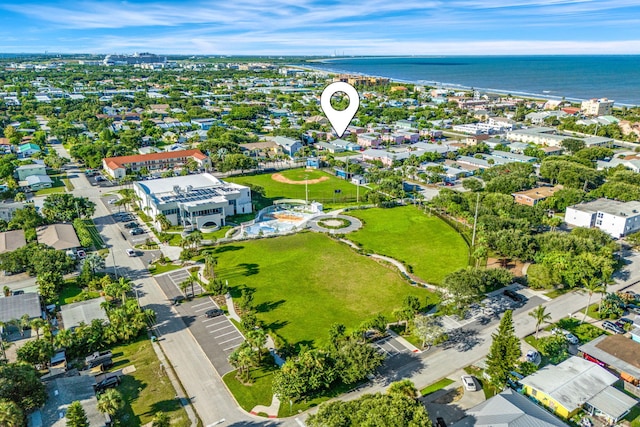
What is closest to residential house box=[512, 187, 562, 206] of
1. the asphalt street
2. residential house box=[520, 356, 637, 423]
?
the asphalt street

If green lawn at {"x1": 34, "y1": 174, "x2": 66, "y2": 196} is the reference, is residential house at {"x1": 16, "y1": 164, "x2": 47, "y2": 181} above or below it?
above

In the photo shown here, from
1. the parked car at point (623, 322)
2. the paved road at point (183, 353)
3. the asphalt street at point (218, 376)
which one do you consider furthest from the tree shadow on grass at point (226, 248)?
the parked car at point (623, 322)

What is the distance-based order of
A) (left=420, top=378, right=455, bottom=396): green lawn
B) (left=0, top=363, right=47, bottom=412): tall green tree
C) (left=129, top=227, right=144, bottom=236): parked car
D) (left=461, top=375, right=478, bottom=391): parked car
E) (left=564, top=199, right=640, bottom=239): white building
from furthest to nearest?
(left=129, top=227, right=144, bottom=236): parked car, (left=564, top=199, right=640, bottom=239): white building, (left=461, top=375, right=478, bottom=391): parked car, (left=420, top=378, right=455, bottom=396): green lawn, (left=0, top=363, right=47, bottom=412): tall green tree

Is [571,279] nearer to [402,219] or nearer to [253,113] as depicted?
[402,219]

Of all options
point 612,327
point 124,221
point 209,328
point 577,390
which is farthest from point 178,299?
point 612,327

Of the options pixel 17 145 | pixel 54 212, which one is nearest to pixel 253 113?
pixel 17 145

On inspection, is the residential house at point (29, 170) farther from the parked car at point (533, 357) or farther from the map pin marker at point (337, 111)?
the parked car at point (533, 357)

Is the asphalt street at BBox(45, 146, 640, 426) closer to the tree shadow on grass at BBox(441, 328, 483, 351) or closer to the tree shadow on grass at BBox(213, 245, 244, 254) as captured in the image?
the tree shadow on grass at BBox(441, 328, 483, 351)
